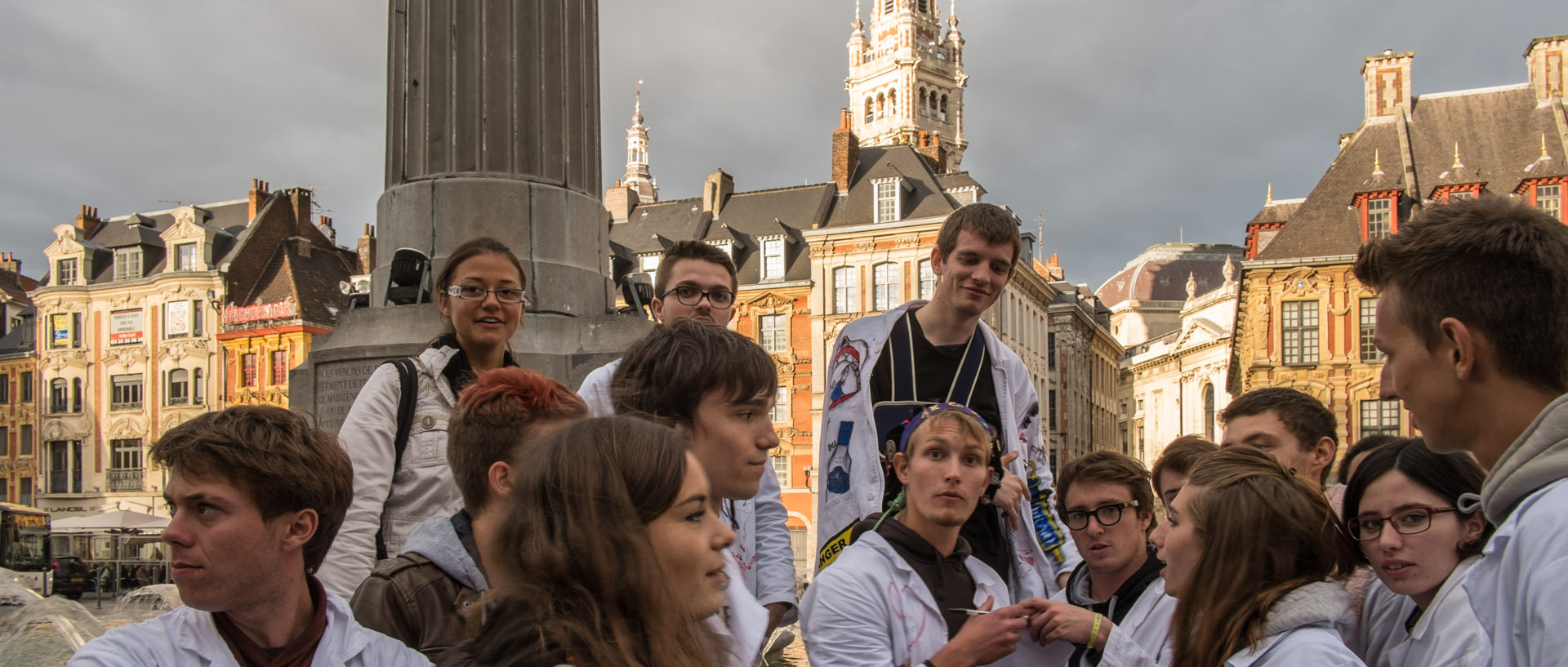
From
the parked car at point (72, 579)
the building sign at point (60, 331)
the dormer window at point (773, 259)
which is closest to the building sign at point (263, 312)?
the building sign at point (60, 331)

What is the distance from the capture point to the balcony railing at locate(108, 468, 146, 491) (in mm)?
47500

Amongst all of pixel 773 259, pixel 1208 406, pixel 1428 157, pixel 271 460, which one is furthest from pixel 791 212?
pixel 271 460

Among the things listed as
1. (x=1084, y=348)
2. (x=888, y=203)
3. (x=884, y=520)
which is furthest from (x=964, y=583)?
(x=1084, y=348)

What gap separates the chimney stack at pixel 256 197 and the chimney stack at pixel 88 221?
7.84 meters

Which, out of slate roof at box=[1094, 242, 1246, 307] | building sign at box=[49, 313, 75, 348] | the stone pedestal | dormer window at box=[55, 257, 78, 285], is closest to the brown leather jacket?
the stone pedestal

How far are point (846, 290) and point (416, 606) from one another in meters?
37.8

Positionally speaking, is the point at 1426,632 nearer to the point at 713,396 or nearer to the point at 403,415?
the point at 713,396

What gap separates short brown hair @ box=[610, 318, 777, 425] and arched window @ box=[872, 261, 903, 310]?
1423 inches

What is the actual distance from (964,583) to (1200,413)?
70.9 metres

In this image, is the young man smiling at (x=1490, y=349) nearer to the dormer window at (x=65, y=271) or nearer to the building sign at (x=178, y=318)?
the building sign at (x=178, y=318)

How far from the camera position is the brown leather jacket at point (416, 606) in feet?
9.42

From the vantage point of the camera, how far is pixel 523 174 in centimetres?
613

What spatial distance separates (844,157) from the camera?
41844 mm

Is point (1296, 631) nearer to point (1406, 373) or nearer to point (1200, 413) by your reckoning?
point (1406, 373)
